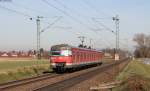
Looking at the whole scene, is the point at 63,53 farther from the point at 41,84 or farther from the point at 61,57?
the point at 41,84

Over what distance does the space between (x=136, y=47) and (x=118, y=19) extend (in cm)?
11936

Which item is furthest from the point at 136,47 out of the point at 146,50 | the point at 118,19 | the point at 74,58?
the point at 74,58

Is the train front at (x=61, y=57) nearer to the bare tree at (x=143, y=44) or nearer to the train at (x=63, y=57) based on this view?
the train at (x=63, y=57)

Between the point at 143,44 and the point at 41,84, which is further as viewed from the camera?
the point at 143,44

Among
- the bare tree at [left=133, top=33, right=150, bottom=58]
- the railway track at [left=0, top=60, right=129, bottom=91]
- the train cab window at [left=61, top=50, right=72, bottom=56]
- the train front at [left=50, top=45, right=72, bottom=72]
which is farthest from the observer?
the bare tree at [left=133, top=33, right=150, bottom=58]

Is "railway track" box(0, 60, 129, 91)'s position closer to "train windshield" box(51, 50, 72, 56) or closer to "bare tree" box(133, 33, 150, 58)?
"train windshield" box(51, 50, 72, 56)

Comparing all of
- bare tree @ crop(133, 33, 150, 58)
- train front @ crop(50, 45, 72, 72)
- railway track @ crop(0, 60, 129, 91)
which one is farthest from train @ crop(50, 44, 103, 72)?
bare tree @ crop(133, 33, 150, 58)

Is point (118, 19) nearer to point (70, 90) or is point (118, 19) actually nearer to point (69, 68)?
point (69, 68)

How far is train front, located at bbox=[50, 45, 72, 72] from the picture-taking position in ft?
138

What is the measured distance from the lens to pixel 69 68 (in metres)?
43.8

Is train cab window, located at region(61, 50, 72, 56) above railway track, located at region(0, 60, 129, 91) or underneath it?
above

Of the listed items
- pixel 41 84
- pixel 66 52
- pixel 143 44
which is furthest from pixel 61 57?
pixel 143 44

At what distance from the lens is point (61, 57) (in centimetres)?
4244

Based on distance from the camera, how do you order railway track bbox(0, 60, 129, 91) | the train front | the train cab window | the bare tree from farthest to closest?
the bare tree, the train cab window, the train front, railway track bbox(0, 60, 129, 91)
